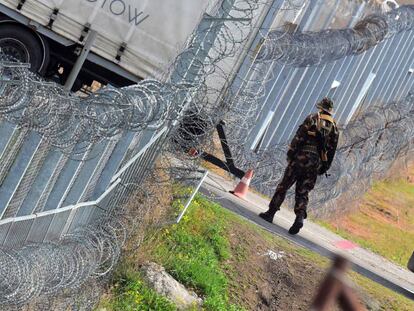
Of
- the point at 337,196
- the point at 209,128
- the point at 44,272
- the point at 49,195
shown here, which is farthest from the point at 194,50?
the point at 337,196

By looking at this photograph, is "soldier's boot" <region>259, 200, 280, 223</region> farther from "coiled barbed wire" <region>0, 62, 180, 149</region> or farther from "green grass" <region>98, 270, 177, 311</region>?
"coiled barbed wire" <region>0, 62, 180, 149</region>

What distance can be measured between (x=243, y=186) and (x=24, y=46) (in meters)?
3.70

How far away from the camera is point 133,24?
16.8 metres

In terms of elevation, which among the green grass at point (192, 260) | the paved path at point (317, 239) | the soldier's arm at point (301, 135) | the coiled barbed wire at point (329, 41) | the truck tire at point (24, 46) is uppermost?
the coiled barbed wire at point (329, 41)

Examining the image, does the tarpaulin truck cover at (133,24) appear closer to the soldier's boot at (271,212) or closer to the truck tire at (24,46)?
the truck tire at (24,46)

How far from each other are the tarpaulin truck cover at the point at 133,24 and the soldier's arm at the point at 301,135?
2.71 m

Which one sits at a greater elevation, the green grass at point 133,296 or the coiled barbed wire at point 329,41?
the coiled barbed wire at point 329,41

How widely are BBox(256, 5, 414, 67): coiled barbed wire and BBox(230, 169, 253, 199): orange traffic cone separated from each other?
1.63m

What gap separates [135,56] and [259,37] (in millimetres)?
1676

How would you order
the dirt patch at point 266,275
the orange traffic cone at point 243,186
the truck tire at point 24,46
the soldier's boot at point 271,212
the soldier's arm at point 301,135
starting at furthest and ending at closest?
1. the orange traffic cone at point 243,186
2. the truck tire at point 24,46
3. the soldier's boot at point 271,212
4. the soldier's arm at point 301,135
5. the dirt patch at point 266,275

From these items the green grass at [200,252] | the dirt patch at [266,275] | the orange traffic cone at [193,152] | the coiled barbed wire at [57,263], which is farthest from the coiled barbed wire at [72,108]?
the dirt patch at [266,275]

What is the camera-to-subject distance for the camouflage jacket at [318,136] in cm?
1407

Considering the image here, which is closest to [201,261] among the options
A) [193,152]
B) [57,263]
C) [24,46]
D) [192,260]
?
[192,260]

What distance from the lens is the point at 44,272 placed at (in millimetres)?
7527
